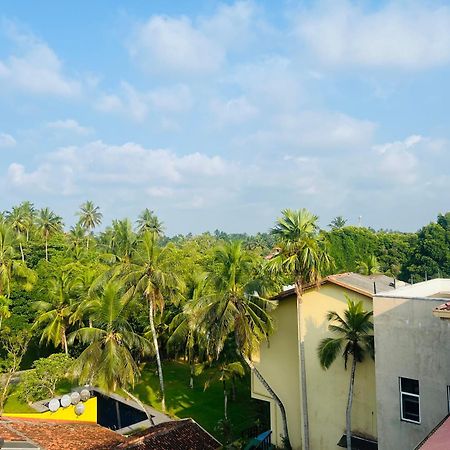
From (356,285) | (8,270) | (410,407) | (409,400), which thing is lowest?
(410,407)

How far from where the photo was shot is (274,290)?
909 inches

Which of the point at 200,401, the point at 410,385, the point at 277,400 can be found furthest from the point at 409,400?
the point at 200,401

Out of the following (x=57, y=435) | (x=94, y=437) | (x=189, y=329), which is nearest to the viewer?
(x=57, y=435)

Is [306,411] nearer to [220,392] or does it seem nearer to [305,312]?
[305,312]

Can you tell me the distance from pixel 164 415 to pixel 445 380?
1931 centimetres

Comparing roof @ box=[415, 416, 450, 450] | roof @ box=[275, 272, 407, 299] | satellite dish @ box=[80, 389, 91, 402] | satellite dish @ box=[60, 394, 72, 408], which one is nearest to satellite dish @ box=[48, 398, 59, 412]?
satellite dish @ box=[60, 394, 72, 408]

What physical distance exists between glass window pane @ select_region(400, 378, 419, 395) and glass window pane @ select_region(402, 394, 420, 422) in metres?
0.18

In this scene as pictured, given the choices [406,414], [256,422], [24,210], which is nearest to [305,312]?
[406,414]

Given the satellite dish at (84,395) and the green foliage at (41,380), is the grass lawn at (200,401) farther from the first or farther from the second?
the satellite dish at (84,395)

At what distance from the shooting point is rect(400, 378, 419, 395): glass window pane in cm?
1395

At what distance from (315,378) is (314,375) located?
0.14 m

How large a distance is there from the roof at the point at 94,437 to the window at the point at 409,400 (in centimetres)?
729

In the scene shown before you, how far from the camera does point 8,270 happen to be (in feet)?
121

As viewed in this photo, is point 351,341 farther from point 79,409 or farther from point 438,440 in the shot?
point 79,409
